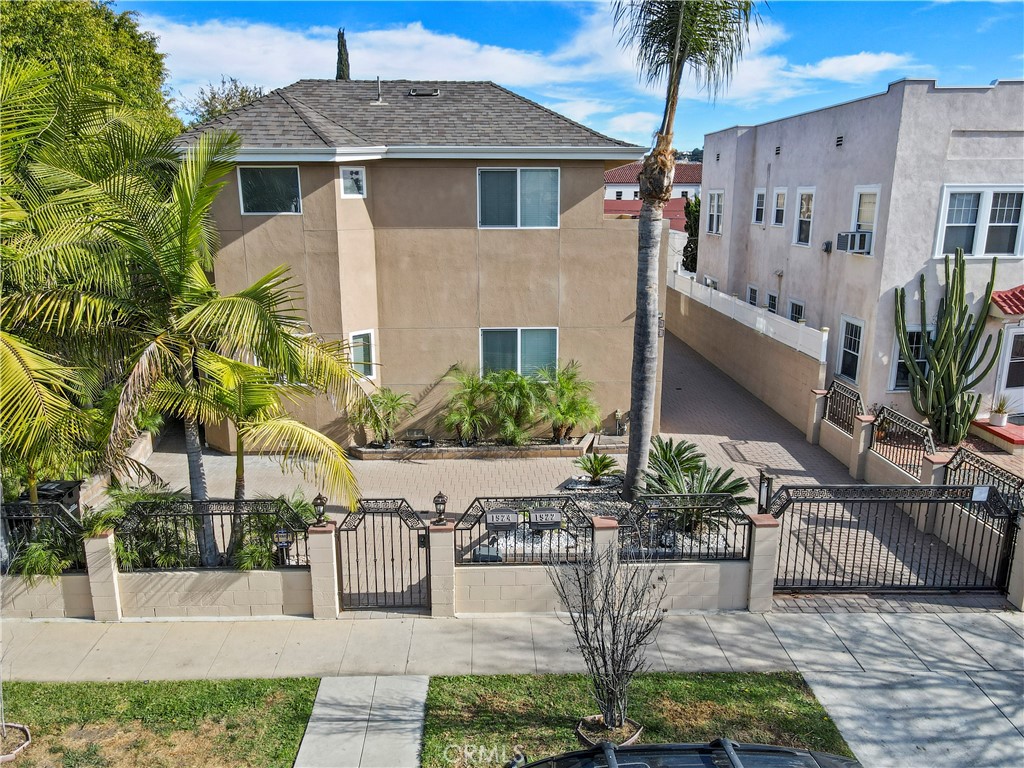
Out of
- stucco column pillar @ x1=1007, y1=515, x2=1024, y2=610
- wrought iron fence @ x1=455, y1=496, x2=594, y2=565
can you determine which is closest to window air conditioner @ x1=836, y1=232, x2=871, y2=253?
stucco column pillar @ x1=1007, y1=515, x2=1024, y2=610

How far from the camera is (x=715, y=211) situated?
27.2 meters

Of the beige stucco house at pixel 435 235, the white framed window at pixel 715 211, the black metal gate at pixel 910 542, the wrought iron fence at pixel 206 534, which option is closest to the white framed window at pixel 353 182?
the beige stucco house at pixel 435 235

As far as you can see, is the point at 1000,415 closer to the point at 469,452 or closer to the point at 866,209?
the point at 866,209

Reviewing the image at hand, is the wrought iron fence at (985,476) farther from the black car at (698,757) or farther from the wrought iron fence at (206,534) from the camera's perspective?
the wrought iron fence at (206,534)

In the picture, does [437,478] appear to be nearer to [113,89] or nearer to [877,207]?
[113,89]

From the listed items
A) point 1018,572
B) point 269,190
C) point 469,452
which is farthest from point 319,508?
point 1018,572

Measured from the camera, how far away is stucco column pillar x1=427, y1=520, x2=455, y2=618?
29.6ft

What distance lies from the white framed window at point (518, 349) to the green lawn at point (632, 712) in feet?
29.1

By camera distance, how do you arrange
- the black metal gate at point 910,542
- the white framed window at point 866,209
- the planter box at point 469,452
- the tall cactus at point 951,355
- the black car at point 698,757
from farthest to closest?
the white framed window at point 866,209 → the tall cactus at point 951,355 → the planter box at point 469,452 → the black metal gate at point 910,542 → the black car at point 698,757

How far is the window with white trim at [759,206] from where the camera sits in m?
23.1

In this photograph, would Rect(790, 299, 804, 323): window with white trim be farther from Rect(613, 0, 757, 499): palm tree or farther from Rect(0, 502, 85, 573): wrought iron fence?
Rect(0, 502, 85, 573): wrought iron fence

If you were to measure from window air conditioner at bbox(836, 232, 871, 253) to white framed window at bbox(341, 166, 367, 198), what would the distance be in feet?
35.9

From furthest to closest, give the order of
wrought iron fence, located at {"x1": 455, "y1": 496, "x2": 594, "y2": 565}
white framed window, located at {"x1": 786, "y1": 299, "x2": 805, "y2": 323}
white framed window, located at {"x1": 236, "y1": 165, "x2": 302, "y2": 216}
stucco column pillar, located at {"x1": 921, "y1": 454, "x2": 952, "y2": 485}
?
white framed window, located at {"x1": 786, "y1": 299, "x2": 805, "y2": 323} < white framed window, located at {"x1": 236, "y1": 165, "x2": 302, "y2": 216} < stucco column pillar, located at {"x1": 921, "y1": 454, "x2": 952, "y2": 485} < wrought iron fence, located at {"x1": 455, "y1": 496, "x2": 594, "y2": 565}

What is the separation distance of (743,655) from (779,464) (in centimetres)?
734
